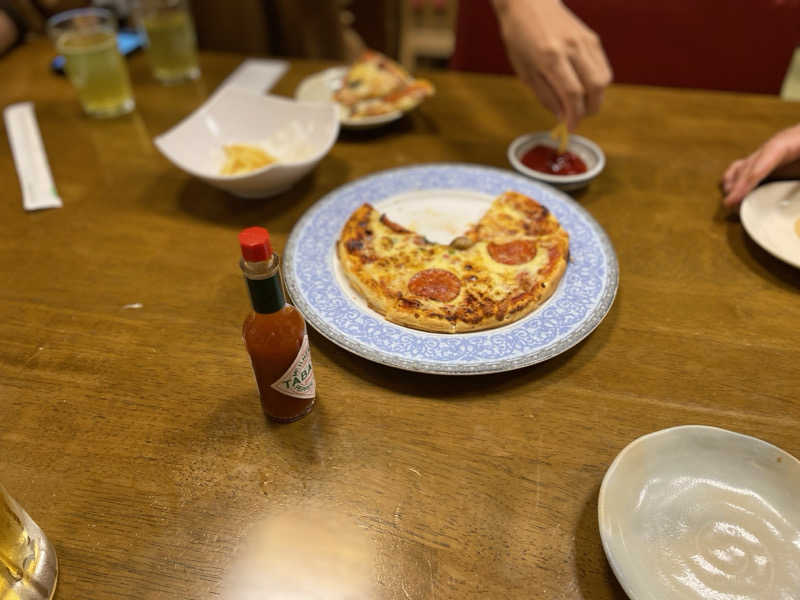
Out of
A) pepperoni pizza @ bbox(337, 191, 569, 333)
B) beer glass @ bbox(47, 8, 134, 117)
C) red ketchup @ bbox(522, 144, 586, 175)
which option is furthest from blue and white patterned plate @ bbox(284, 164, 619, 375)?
beer glass @ bbox(47, 8, 134, 117)

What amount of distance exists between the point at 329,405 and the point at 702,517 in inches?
25.3

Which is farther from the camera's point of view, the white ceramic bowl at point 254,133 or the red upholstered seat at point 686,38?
the red upholstered seat at point 686,38

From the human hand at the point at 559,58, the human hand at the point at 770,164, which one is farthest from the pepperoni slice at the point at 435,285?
the human hand at the point at 770,164

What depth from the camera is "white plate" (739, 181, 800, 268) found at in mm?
1386

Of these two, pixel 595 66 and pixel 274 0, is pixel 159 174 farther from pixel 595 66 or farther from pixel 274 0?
pixel 274 0

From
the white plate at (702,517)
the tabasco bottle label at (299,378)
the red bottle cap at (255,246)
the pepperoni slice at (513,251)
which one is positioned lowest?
the white plate at (702,517)

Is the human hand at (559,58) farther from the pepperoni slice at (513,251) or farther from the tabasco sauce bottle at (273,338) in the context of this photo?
the tabasco sauce bottle at (273,338)

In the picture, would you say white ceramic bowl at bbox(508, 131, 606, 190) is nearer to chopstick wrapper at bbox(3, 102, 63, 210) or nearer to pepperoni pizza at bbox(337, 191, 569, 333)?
pepperoni pizza at bbox(337, 191, 569, 333)

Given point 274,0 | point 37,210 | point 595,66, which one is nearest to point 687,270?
point 595,66

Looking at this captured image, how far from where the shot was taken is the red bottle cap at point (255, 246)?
0.82m

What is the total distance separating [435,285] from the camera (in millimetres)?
1242

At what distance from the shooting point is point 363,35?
14.5 feet

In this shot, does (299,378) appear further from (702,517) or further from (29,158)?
(29,158)

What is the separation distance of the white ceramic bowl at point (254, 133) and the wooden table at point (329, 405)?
9 centimetres
